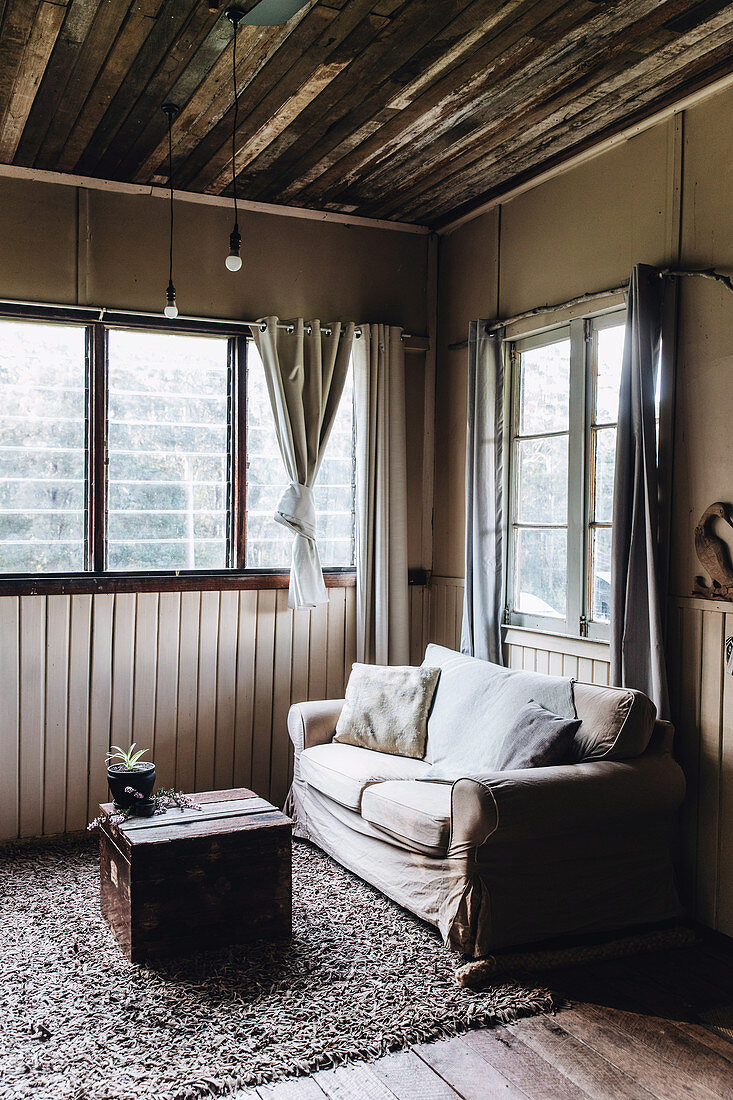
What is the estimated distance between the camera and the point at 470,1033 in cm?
261

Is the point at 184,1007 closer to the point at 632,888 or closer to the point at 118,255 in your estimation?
the point at 632,888

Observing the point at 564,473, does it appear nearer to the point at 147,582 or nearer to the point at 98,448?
the point at 147,582

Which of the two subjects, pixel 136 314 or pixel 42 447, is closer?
pixel 42 447

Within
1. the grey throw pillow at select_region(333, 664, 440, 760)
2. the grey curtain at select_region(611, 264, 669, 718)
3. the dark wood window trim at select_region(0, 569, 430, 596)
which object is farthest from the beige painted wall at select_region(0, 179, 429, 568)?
the grey curtain at select_region(611, 264, 669, 718)

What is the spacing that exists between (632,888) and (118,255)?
3519 millimetres

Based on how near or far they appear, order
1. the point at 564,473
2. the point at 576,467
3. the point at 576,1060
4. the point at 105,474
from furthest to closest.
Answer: the point at 105,474
the point at 564,473
the point at 576,467
the point at 576,1060

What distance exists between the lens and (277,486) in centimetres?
469

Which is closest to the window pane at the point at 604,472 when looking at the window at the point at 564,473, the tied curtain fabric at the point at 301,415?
the window at the point at 564,473

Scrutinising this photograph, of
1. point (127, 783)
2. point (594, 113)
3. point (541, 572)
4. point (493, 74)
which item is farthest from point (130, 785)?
point (594, 113)

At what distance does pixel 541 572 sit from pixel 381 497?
101 cm

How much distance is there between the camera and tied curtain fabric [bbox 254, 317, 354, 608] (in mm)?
4566

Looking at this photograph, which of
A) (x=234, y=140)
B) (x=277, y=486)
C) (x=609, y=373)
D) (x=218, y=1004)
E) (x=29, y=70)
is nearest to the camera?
(x=218, y=1004)

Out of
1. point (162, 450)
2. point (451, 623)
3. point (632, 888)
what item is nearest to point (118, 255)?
point (162, 450)

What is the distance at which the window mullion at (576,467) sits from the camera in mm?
3904
